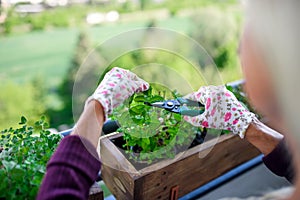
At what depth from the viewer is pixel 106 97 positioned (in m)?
0.55

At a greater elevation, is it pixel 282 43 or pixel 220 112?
pixel 282 43

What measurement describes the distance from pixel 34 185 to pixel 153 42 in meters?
0.33

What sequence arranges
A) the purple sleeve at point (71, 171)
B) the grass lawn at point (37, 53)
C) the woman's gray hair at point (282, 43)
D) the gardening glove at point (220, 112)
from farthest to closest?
the grass lawn at point (37, 53) < the gardening glove at point (220, 112) < the purple sleeve at point (71, 171) < the woman's gray hair at point (282, 43)

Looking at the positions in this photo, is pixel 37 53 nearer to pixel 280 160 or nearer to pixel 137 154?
Result: pixel 137 154

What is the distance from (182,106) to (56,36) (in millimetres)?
4528

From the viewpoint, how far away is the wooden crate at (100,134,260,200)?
2.10 feet

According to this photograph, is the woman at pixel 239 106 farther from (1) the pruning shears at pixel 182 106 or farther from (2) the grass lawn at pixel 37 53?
(2) the grass lawn at pixel 37 53

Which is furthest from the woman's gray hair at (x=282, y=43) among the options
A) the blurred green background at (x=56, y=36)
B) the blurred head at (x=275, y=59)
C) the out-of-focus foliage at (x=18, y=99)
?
the out-of-focus foliage at (x=18, y=99)

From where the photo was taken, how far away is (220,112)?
0.67 m

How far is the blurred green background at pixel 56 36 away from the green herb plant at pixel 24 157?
1.29 m

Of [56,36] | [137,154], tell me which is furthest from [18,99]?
[56,36]

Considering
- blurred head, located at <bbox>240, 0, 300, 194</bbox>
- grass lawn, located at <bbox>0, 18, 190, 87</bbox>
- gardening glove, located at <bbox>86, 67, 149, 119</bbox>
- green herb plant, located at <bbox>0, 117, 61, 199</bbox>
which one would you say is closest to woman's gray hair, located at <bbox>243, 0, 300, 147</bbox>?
blurred head, located at <bbox>240, 0, 300, 194</bbox>

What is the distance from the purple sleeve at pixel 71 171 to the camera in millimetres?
452

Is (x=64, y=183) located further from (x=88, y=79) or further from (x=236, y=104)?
(x=236, y=104)
